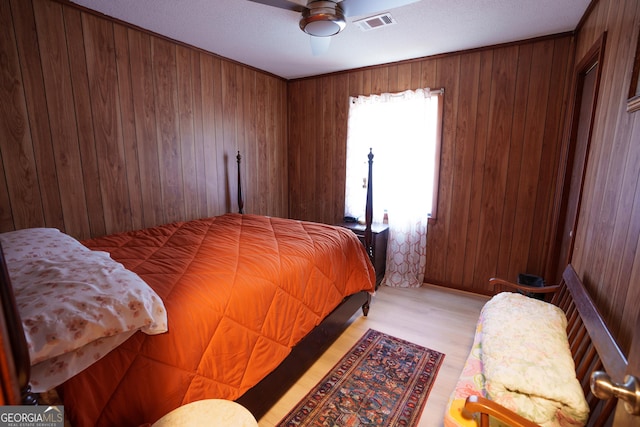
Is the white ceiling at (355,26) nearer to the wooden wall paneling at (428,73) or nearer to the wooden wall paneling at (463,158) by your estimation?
the wooden wall paneling at (428,73)

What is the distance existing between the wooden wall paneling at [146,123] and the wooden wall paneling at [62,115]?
1.46 feet

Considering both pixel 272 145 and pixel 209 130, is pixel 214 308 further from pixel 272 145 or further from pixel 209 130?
pixel 272 145

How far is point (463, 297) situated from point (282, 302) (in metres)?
2.29

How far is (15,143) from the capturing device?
1.93 metres

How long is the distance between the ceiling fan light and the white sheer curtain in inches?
58.1

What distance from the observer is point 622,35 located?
149 cm

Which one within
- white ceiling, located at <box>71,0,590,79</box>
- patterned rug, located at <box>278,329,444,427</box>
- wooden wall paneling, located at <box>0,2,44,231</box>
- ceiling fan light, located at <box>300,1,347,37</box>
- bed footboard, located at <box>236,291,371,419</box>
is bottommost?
patterned rug, located at <box>278,329,444,427</box>

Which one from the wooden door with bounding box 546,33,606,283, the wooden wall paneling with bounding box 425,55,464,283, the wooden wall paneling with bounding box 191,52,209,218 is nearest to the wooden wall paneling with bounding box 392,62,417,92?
the wooden wall paneling with bounding box 425,55,464,283

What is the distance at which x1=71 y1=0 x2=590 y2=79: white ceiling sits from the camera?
2125 mm

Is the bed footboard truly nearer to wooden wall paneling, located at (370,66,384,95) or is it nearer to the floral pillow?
the floral pillow

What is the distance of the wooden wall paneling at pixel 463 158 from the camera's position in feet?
9.70

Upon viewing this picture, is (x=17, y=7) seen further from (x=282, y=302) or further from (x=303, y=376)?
(x=303, y=376)

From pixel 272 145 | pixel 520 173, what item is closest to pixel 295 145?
pixel 272 145

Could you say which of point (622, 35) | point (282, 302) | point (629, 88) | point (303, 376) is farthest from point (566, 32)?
point (303, 376)
